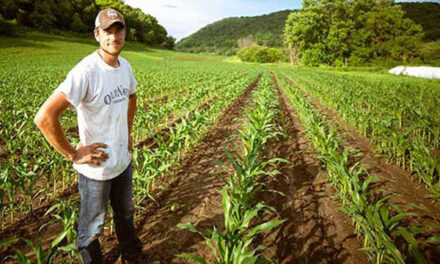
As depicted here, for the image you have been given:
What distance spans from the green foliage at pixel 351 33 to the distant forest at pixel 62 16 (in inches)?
1827

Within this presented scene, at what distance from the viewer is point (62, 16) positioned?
54906mm

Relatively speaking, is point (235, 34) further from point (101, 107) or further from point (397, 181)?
point (101, 107)

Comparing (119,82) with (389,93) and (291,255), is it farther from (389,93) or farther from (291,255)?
(389,93)

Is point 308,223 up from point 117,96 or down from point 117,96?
down

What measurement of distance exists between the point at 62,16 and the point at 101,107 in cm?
6878

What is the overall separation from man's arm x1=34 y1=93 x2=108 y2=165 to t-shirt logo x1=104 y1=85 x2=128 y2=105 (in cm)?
25

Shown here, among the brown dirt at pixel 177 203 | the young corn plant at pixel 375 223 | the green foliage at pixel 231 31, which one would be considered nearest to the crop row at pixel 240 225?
the brown dirt at pixel 177 203

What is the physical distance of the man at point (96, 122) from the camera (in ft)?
4.96

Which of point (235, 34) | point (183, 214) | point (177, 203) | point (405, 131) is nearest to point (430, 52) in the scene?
point (405, 131)

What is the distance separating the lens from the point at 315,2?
165 feet

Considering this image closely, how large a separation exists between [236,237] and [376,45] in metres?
51.9

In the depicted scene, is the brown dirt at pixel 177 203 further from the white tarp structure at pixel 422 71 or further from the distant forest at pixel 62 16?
the distant forest at pixel 62 16

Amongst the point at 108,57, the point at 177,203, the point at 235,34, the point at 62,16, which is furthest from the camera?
the point at 235,34

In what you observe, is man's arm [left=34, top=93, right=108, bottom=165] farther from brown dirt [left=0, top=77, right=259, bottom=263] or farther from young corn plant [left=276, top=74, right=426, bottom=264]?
young corn plant [left=276, top=74, right=426, bottom=264]
